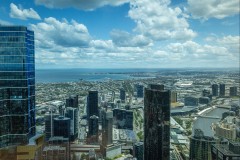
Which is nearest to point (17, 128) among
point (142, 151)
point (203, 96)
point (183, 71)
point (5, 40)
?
point (5, 40)

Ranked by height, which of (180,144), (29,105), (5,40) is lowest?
(180,144)

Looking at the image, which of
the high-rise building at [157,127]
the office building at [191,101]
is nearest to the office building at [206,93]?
the office building at [191,101]

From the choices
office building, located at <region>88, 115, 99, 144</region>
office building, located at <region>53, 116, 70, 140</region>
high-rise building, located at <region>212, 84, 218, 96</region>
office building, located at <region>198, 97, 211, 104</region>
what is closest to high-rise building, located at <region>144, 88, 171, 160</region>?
office building, located at <region>88, 115, 99, 144</region>

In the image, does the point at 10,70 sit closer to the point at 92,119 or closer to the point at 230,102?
the point at 92,119

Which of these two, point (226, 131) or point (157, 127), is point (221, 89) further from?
point (157, 127)

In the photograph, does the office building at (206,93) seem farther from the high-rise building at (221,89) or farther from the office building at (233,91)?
the office building at (233,91)

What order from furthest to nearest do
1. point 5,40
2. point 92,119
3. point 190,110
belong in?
1. point 190,110
2. point 92,119
3. point 5,40

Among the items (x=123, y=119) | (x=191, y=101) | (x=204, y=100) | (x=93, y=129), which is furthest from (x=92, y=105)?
(x=204, y=100)
